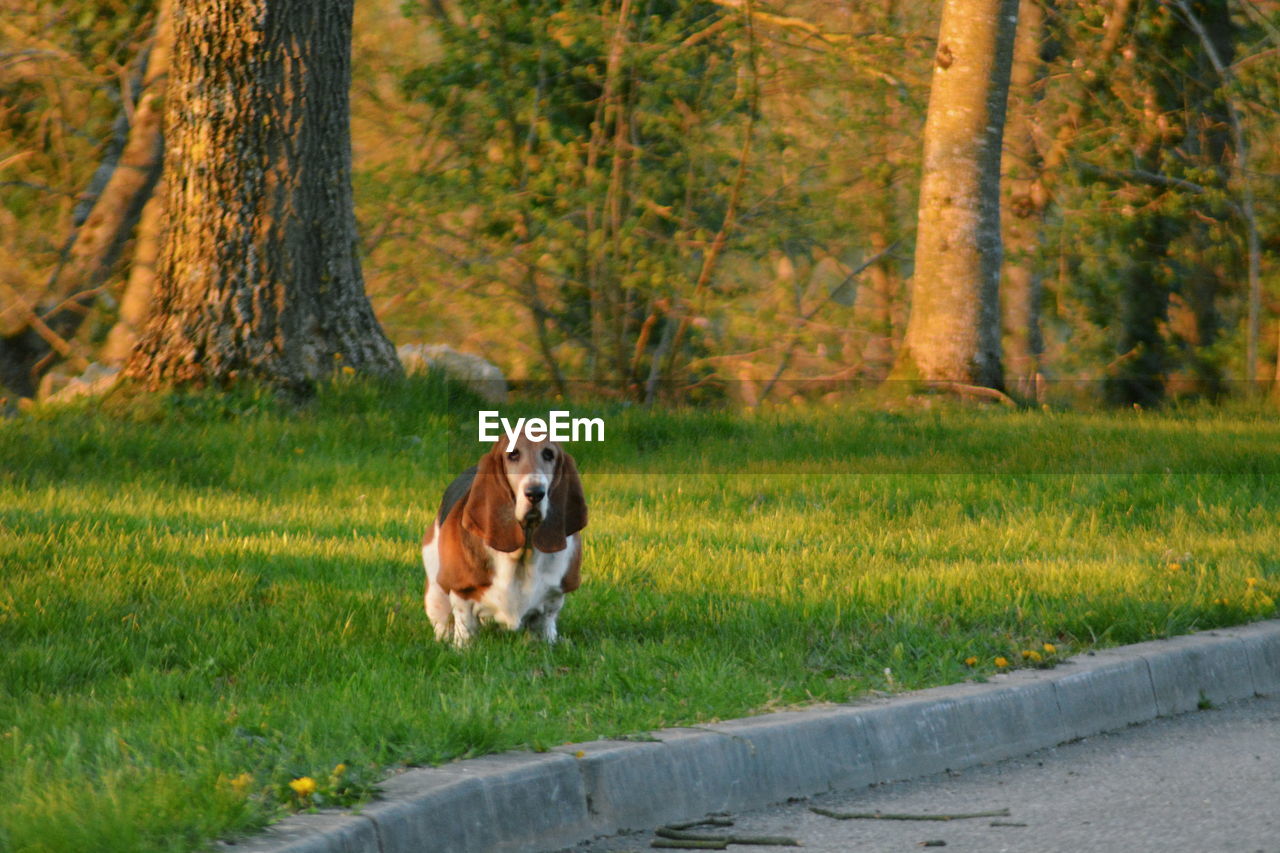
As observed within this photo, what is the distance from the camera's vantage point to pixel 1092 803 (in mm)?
4930

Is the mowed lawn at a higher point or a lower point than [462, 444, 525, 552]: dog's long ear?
lower

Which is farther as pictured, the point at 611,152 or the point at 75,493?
the point at 611,152

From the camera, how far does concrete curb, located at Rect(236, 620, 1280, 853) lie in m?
4.16

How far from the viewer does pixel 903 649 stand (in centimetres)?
616

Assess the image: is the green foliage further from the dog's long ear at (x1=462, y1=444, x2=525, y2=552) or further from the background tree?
the dog's long ear at (x1=462, y1=444, x2=525, y2=552)

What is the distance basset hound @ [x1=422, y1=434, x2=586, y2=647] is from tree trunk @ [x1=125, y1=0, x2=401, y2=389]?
5743mm

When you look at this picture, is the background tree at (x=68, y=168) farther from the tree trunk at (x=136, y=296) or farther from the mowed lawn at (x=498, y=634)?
the mowed lawn at (x=498, y=634)

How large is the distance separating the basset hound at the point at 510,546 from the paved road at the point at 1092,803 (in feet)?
4.85

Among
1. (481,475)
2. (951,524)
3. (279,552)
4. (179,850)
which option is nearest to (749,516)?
(951,524)

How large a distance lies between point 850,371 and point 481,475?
13.4 meters

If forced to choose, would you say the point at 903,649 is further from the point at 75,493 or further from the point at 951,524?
the point at 75,493

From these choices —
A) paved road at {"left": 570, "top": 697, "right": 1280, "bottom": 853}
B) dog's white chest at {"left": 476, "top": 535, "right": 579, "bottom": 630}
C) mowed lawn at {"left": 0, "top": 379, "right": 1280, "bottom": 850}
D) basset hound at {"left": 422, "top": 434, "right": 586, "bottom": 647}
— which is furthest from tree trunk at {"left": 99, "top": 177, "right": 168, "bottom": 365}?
paved road at {"left": 570, "top": 697, "right": 1280, "bottom": 853}

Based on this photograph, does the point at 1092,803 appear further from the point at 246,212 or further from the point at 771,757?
the point at 246,212

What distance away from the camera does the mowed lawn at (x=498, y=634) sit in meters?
4.64
